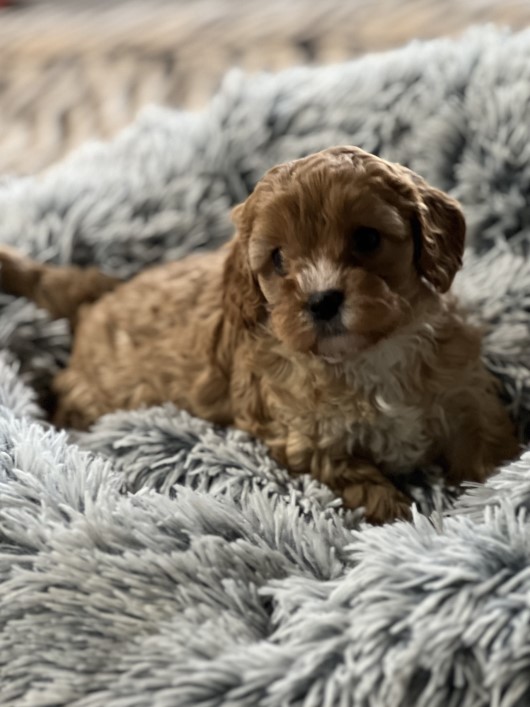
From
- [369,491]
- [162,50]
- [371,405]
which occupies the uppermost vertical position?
[162,50]

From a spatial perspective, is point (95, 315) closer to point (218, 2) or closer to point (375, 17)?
point (375, 17)

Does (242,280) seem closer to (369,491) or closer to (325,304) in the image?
(325,304)

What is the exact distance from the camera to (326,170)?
136 centimetres

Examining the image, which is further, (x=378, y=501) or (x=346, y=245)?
(x=378, y=501)

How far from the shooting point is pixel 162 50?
9.59ft

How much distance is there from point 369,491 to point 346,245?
1.47ft

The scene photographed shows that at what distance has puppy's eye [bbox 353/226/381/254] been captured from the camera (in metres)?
1.39

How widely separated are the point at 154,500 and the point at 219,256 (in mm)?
676

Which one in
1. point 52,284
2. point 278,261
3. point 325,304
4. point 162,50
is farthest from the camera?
point 162,50

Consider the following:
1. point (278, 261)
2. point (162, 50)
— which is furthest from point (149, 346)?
point (162, 50)

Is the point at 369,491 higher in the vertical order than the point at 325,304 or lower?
lower

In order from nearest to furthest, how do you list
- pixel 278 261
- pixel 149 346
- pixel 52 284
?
pixel 278 261 < pixel 149 346 < pixel 52 284

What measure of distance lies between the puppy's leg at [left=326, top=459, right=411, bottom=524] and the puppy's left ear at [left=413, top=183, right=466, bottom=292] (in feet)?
1.18

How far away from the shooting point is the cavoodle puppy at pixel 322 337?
4.52 feet
